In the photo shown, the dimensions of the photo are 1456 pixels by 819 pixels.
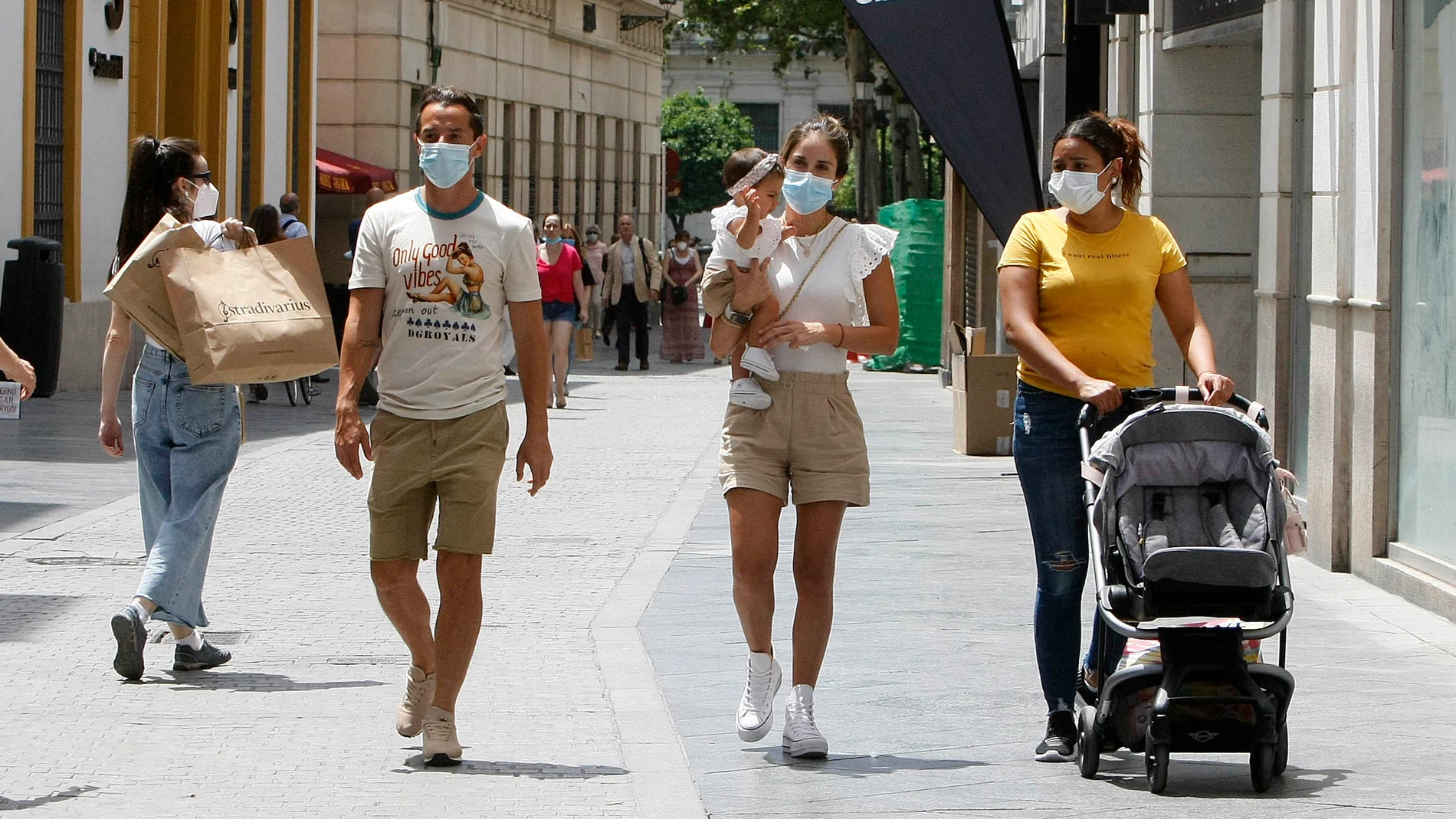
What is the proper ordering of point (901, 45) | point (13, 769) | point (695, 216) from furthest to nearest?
point (695, 216) → point (901, 45) → point (13, 769)

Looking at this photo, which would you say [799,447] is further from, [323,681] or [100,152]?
[100,152]

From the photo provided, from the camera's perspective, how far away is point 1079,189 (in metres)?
6.15

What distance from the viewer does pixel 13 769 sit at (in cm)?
605

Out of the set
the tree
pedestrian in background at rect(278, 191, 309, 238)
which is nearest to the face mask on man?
pedestrian in background at rect(278, 191, 309, 238)

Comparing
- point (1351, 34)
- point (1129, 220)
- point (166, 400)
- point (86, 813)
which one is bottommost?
point (86, 813)

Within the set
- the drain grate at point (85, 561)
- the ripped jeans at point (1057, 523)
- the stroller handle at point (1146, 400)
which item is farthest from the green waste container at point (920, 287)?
the stroller handle at point (1146, 400)

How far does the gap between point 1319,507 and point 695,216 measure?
321 feet

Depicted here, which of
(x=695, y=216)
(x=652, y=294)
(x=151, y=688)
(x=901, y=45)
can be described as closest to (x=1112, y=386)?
(x=151, y=688)

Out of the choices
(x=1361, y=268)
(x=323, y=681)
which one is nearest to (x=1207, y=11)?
(x=1361, y=268)

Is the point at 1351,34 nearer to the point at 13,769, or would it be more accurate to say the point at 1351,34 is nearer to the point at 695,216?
the point at 13,769

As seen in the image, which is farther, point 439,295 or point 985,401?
point 985,401

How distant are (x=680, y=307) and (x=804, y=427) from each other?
24.2m

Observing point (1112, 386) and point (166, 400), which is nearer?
point (1112, 386)

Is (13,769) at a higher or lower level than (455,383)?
lower
